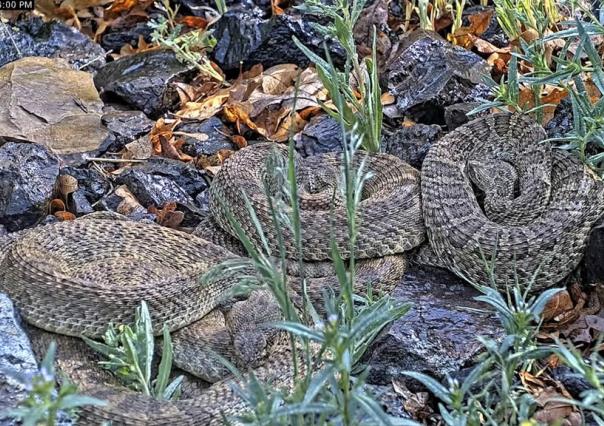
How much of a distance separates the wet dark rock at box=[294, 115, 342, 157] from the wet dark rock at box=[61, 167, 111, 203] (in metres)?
1.75

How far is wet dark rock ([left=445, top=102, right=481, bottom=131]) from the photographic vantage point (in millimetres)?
8586

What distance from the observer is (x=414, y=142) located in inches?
343

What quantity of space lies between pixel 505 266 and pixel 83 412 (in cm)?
307

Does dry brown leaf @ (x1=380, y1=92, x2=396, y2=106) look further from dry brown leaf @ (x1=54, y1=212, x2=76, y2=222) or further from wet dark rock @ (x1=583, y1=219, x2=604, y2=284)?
dry brown leaf @ (x1=54, y1=212, x2=76, y2=222)

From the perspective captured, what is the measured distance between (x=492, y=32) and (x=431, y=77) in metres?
1.33

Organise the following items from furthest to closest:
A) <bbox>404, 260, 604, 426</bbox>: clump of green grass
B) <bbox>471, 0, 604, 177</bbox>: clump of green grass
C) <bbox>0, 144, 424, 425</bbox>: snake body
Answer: <bbox>471, 0, 604, 177</bbox>: clump of green grass, <bbox>0, 144, 424, 425</bbox>: snake body, <bbox>404, 260, 604, 426</bbox>: clump of green grass

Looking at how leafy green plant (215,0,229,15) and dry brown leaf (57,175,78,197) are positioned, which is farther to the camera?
leafy green plant (215,0,229,15)

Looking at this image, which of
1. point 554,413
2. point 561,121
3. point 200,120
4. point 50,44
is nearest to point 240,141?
point 200,120

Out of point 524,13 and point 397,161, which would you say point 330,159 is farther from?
point 524,13

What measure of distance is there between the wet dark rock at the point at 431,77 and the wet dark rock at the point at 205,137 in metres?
1.55

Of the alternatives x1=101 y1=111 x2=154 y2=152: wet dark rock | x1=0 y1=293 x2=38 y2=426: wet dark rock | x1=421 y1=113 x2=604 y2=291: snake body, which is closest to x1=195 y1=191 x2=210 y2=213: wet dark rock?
x1=101 y1=111 x2=154 y2=152: wet dark rock

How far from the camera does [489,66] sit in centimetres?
911

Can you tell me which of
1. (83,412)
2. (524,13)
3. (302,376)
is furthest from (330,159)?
(83,412)

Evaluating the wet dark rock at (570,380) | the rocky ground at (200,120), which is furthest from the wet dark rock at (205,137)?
the wet dark rock at (570,380)
